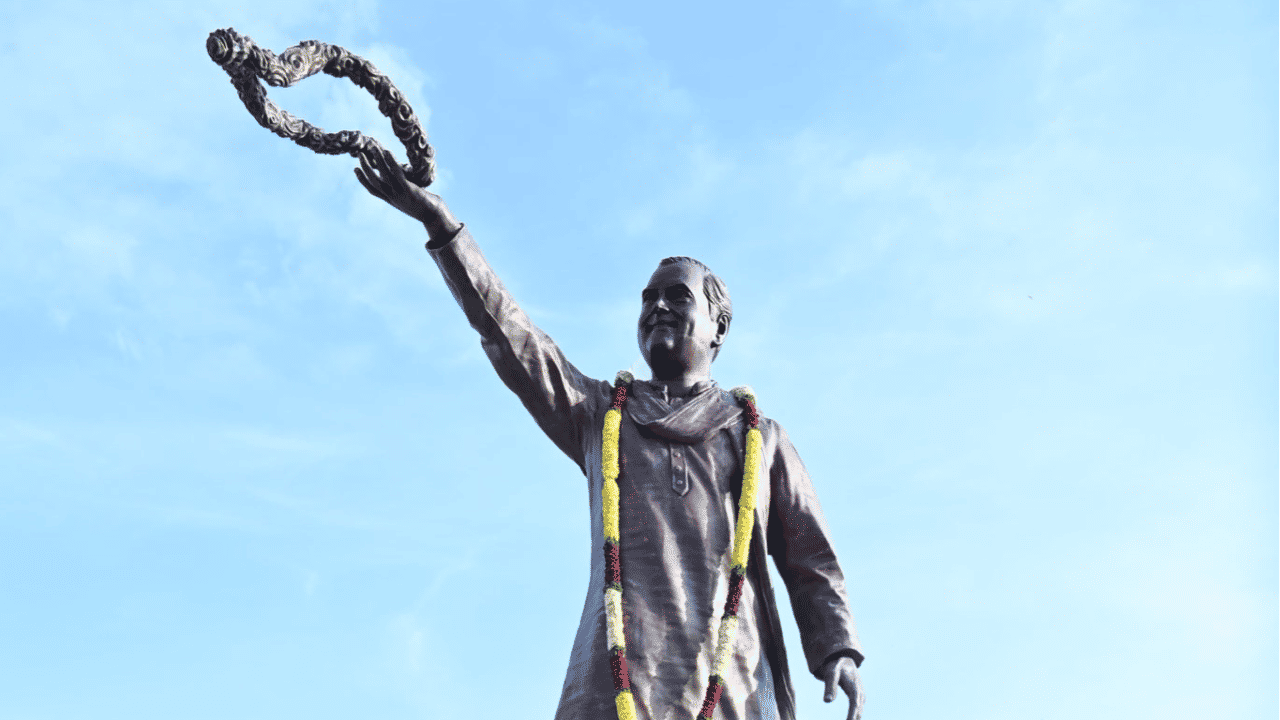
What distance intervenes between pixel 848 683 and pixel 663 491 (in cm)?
117

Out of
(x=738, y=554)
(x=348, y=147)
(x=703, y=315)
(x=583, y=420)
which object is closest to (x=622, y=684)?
(x=738, y=554)

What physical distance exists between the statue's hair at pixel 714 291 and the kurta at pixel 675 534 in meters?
0.43

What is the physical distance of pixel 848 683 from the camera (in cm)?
621

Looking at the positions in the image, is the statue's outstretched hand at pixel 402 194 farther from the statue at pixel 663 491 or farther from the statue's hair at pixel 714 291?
the statue's hair at pixel 714 291

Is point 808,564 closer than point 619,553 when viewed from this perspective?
No

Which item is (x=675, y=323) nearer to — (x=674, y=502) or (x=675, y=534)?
(x=674, y=502)

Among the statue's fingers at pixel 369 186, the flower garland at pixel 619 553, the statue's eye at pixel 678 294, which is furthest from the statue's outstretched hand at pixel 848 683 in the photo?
the statue's fingers at pixel 369 186

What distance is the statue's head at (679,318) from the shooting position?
6.82 metres

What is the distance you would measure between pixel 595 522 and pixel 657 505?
35cm

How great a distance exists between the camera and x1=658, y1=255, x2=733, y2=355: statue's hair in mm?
7055

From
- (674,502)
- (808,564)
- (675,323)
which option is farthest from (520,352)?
(808,564)

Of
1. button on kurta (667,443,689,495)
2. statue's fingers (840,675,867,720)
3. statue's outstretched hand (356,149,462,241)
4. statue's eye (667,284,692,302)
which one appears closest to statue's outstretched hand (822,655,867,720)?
statue's fingers (840,675,867,720)

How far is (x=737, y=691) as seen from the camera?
5906 millimetres

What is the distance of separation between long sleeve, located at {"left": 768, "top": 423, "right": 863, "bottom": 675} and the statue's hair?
0.69 m
